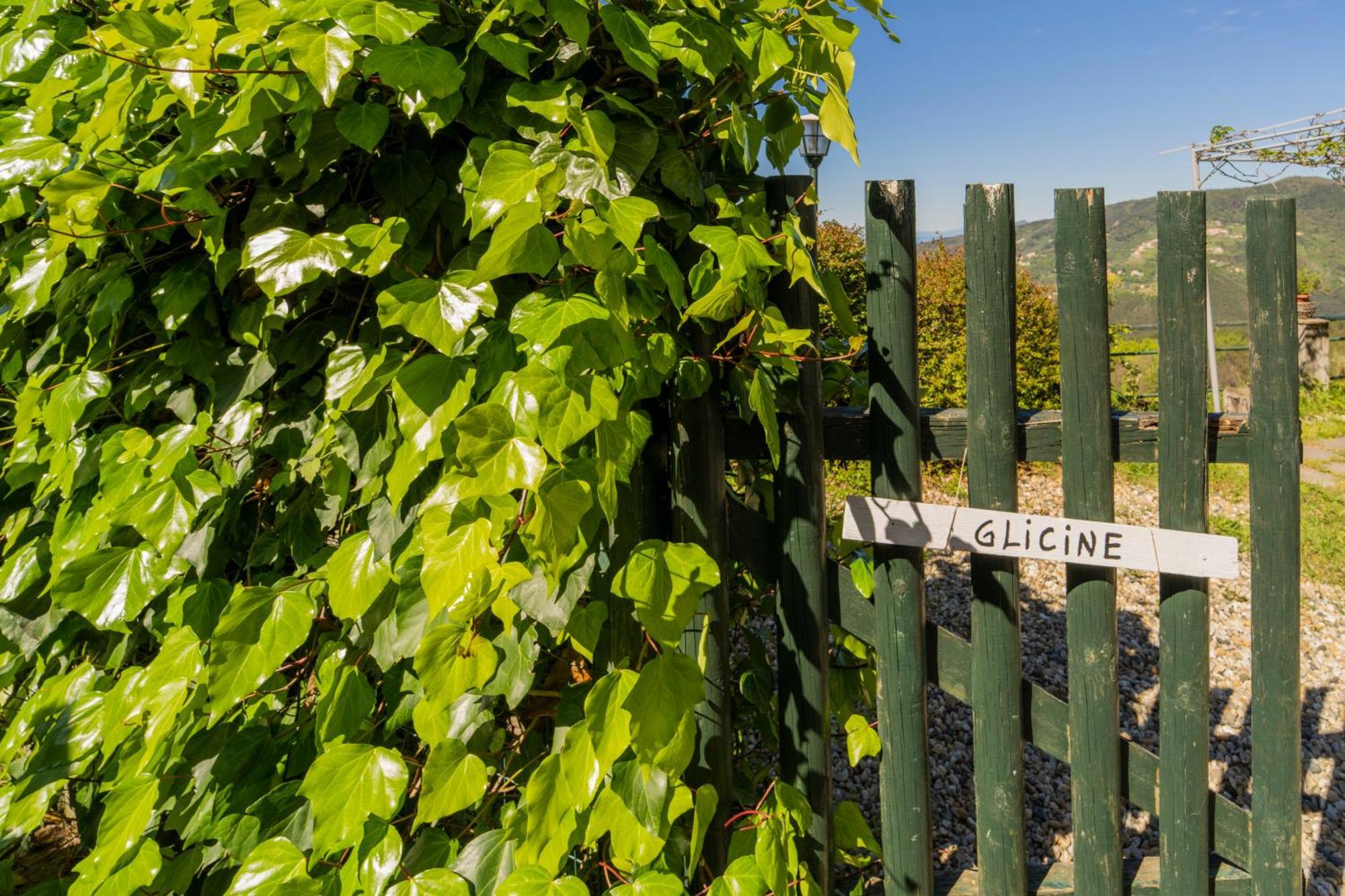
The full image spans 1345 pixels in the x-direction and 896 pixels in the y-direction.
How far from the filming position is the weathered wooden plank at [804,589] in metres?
1.60

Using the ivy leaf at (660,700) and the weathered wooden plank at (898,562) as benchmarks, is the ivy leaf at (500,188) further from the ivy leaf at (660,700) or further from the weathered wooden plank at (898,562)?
the weathered wooden plank at (898,562)

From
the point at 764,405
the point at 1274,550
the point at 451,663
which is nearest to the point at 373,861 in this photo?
the point at 451,663

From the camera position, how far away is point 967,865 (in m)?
2.94

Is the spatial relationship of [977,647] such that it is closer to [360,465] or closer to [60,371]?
[360,465]

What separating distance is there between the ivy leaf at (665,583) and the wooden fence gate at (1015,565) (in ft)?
1.23

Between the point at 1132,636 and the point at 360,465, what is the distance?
4.44 m

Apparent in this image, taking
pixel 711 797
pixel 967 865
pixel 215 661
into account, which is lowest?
pixel 967 865

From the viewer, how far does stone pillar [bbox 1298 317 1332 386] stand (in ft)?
40.1

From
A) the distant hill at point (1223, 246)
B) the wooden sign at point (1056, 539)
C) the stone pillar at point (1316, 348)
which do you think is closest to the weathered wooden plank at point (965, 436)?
the wooden sign at point (1056, 539)

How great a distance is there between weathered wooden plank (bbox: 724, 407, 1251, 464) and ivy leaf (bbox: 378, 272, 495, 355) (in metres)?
0.66

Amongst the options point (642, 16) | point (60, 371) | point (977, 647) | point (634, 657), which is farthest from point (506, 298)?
point (977, 647)

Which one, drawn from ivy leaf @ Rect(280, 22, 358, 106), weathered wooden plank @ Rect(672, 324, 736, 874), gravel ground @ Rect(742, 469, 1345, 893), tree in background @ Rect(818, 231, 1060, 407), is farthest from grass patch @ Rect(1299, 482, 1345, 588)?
ivy leaf @ Rect(280, 22, 358, 106)

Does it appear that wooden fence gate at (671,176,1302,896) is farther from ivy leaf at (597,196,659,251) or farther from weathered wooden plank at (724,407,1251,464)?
ivy leaf at (597,196,659,251)

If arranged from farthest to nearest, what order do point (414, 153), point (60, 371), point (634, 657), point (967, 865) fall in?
point (967, 865)
point (60, 371)
point (634, 657)
point (414, 153)
